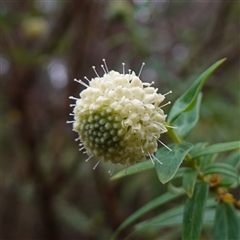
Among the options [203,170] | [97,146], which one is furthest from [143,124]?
[203,170]

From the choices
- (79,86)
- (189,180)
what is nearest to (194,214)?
(189,180)

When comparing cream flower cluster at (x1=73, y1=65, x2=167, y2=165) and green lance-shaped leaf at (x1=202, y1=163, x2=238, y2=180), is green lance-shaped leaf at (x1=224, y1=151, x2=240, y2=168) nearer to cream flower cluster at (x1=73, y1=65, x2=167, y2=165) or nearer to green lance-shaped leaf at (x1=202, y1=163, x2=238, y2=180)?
green lance-shaped leaf at (x1=202, y1=163, x2=238, y2=180)

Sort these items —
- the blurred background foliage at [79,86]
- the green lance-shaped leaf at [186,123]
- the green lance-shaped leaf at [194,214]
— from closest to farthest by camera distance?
the green lance-shaped leaf at [194,214] → the green lance-shaped leaf at [186,123] → the blurred background foliage at [79,86]

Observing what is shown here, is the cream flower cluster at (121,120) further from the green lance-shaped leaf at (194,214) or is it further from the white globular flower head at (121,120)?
the green lance-shaped leaf at (194,214)

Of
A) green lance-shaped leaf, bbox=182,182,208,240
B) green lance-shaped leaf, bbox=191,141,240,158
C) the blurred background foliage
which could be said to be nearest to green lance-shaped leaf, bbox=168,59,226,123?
green lance-shaped leaf, bbox=191,141,240,158

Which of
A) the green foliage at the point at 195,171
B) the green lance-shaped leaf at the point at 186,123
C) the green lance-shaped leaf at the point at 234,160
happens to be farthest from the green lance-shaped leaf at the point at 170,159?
the green lance-shaped leaf at the point at 234,160

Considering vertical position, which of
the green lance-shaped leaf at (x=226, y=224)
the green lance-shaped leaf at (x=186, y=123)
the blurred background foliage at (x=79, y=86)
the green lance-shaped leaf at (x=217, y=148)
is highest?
the blurred background foliage at (x=79, y=86)
